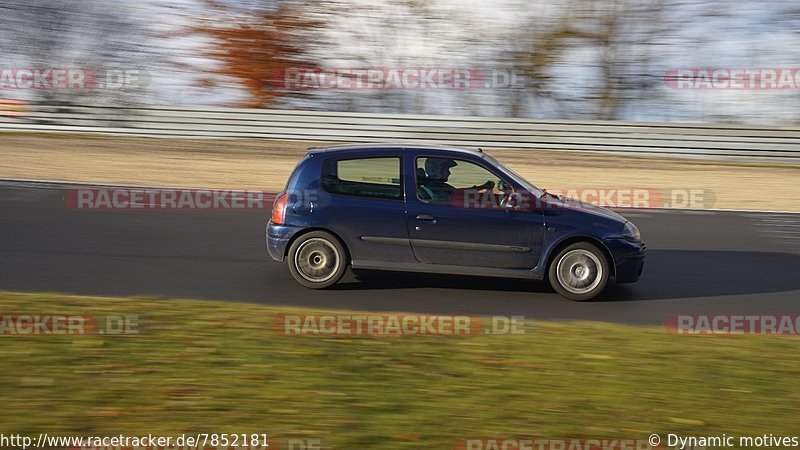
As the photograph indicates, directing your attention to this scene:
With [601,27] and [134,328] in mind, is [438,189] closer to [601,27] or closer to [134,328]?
[134,328]

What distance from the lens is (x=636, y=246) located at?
30.0ft

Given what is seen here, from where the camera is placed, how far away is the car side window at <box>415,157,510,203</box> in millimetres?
9109

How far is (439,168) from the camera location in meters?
9.21

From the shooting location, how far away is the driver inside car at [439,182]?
9133 millimetres

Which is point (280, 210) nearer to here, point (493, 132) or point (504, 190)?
point (504, 190)

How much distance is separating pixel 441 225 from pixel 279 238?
5.72ft

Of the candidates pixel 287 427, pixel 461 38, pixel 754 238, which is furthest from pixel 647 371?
pixel 461 38

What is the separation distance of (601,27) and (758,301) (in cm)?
1873

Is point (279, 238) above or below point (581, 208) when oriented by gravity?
below

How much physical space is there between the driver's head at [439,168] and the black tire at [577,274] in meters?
1.42

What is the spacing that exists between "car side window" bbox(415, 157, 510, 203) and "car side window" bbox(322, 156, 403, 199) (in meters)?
0.30

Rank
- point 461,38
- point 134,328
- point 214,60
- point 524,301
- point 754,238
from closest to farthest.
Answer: point 134,328 → point 524,301 → point 754,238 → point 461,38 → point 214,60

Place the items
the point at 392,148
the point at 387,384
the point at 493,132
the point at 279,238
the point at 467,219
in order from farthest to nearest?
the point at 493,132, the point at 279,238, the point at 392,148, the point at 467,219, the point at 387,384

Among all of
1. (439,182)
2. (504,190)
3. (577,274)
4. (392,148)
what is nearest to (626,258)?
(577,274)
